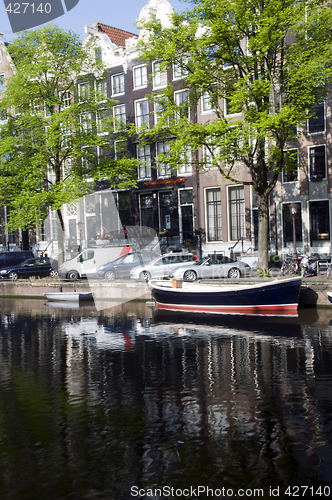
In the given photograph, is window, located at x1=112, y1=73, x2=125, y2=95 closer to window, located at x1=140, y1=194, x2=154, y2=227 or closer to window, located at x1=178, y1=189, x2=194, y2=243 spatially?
window, located at x1=140, y1=194, x2=154, y2=227

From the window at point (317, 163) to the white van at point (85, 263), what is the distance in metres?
11.8

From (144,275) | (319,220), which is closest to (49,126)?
(144,275)

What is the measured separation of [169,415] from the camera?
29.9 ft

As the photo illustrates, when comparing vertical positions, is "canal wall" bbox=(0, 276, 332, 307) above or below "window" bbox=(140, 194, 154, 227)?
below

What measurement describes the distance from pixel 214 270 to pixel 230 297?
21.8ft

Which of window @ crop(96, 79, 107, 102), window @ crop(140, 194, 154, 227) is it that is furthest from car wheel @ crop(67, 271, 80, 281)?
window @ crop(96, 79, 107, 102)

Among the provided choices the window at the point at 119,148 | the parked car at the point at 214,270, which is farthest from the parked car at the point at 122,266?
the window at the point at 119,148

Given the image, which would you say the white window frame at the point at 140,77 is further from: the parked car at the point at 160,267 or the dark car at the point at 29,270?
the parked car at the point at 160,267

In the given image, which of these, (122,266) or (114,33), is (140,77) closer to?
(114,33)

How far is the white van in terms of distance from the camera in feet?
99.0

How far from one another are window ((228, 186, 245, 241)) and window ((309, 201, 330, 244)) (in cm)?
459

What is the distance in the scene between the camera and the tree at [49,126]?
30.4 metres

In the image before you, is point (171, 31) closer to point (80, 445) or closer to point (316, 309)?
point (316, 309)

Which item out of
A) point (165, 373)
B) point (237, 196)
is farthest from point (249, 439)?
point (237, 196)
